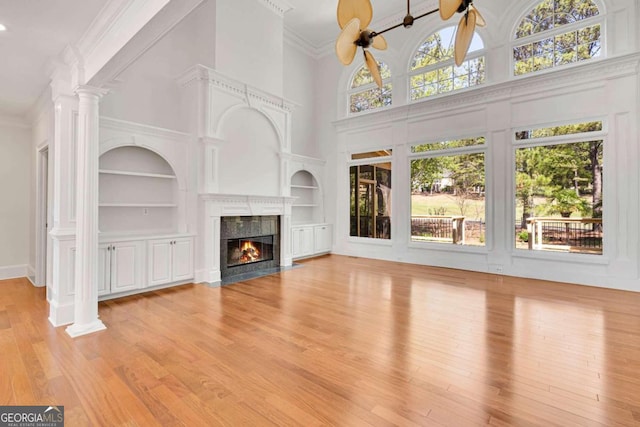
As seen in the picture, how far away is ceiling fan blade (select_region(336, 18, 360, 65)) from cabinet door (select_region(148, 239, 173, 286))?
3694mm

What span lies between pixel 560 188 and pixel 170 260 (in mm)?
6761

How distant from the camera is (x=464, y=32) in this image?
2.98 metres

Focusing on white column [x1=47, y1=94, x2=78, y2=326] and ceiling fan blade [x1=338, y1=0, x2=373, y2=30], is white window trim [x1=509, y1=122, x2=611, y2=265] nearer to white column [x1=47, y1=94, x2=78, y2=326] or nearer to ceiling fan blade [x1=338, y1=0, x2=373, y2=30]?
ceiling fan blade [x1=338, y1=0, x2=373, y2=30]

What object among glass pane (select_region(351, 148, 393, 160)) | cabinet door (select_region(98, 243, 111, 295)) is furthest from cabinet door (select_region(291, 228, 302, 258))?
cabinet door (select_region(98, 243, 111, 295))

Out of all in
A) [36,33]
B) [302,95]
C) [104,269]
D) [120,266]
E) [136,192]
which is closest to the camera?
[36,33]

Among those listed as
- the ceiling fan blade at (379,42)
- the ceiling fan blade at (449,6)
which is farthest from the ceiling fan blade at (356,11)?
the ceiling fan blade at (449,6)

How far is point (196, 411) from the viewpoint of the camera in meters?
1.90

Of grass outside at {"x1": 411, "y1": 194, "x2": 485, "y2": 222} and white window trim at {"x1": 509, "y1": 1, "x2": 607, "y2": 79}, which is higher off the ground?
white window trim at {"x1": 509, "y1": 1, "x2": 607, "y2": 79}

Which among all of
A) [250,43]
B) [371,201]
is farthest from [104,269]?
[371,201]

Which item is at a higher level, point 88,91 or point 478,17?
point 478,17

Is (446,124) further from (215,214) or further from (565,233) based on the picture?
(215,214)

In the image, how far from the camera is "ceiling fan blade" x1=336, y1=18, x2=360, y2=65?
313 centimetres

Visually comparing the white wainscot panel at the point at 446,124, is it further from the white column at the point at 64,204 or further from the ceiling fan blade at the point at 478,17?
the white column at the point at 64,204

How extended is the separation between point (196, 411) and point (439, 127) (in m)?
6.61
